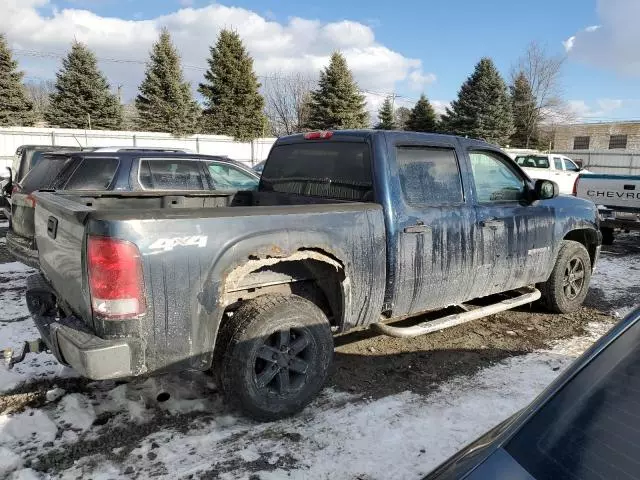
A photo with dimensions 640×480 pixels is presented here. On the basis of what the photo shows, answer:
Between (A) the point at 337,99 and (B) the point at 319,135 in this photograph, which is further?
(A) the point at 337,99

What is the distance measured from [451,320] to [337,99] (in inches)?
1366

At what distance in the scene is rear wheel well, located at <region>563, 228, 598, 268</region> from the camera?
5738mm

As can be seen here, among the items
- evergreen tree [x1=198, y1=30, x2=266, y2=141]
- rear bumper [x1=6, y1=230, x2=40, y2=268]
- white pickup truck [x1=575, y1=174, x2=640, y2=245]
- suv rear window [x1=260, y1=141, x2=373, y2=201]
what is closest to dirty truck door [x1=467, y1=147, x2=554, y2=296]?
suv rear window [x1=260, y1=141, x2=373, y2=201]

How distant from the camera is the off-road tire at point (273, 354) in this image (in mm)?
3111

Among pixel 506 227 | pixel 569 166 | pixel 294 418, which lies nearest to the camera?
pixel 294 418

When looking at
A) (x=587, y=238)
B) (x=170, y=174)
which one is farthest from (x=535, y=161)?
(x=170, y=174)

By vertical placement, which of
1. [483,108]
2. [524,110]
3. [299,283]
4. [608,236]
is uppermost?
[524,110]

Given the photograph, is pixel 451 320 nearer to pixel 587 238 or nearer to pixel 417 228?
pixel 417 228

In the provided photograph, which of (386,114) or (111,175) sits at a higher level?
(386,114)

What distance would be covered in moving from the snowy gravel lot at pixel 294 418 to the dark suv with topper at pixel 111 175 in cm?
204

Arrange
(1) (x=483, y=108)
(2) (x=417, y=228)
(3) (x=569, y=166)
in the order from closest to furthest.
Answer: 1. (2) (x=417, y=228)
2. (3) (x=569, y=166)
3. (1) (x=483, y=108)

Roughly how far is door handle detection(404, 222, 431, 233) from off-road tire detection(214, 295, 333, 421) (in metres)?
0.93

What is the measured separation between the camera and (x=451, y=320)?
166 inches

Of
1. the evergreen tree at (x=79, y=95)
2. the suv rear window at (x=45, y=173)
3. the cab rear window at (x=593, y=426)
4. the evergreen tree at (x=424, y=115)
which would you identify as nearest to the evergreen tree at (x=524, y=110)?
the evergreen tree at (x=424, y=115)
